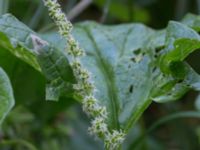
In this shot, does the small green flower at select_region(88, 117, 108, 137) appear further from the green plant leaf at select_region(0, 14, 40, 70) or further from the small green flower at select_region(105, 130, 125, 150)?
the green plant leaf at select_region(0, 14, 40, 70)

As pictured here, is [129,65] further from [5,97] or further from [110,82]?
[5,97]

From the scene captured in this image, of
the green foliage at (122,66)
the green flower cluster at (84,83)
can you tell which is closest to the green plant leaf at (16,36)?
the green foliage at (122,66)

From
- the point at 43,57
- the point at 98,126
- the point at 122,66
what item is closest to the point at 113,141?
the point at 98,126

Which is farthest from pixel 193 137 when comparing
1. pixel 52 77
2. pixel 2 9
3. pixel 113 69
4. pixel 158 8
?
pixel 52 77

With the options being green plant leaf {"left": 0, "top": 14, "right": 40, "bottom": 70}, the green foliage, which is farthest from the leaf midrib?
green plant leaf {"left": 0, "top": 14, "right": 40, "bottom": 70}

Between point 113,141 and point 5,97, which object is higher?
point 5,97
